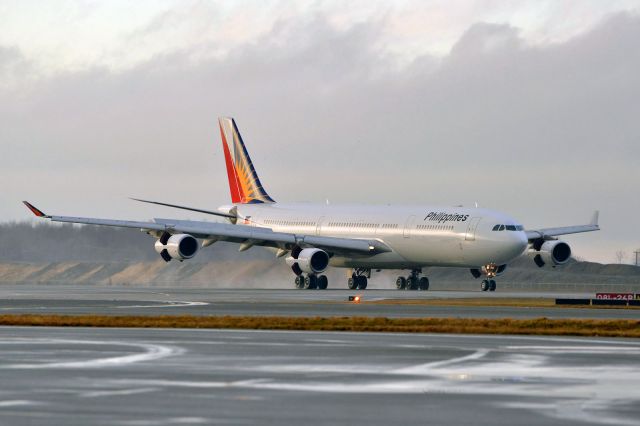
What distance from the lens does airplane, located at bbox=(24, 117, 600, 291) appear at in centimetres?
7375

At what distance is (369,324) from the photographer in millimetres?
35375

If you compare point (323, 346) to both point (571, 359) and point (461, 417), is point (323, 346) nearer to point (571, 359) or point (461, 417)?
point (571, 359)

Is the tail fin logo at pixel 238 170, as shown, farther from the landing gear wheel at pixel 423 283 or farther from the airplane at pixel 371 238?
the landing gear wheel at pixel 423 283

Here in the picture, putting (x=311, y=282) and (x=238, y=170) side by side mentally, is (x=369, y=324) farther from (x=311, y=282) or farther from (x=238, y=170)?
(x=238, y=170)

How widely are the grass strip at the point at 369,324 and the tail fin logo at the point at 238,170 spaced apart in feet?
175

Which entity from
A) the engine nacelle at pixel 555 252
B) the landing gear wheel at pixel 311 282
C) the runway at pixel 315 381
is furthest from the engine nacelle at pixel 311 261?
the runway at pixel 315 381

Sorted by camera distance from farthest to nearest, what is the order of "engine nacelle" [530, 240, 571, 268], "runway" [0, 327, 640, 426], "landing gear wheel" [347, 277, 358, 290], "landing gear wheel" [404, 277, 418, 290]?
"landing gear wheel" [347, 277, 358, 290], "landing gear wheel" [404, 277, 418, 290], "engine nacelle" [530, 240, 571, 268], "runway" [0, 327, 640, 426]

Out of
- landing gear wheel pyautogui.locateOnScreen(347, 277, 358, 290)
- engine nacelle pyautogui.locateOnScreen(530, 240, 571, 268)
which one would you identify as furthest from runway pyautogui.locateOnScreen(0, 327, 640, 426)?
landing gear wheel pyautogui.locateOnScreen(347, 277, 358, 290)

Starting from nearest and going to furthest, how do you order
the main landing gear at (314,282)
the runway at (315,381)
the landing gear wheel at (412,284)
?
the runway at (315,381) → the main landing gear at (314,282) → the landing gear wheel at (412,284)

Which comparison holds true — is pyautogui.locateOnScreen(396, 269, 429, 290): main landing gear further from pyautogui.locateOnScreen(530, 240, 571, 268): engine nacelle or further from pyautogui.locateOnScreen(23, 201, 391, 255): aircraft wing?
pyautogui.locateOnScreen(530, 240, 571, 268): engine nacelle

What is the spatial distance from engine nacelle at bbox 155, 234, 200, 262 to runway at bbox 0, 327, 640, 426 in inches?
1793

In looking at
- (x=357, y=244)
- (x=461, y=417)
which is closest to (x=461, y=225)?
(x=357, y=244)

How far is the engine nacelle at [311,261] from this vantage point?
76125mm

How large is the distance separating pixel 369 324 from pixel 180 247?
4099 cm
